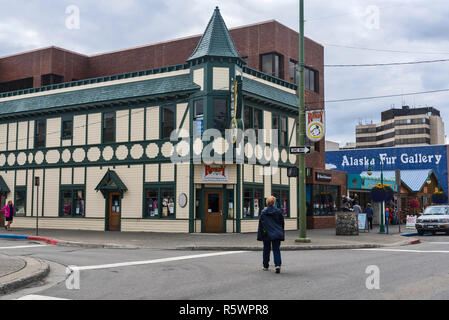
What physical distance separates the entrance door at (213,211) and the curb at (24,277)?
40.9ft

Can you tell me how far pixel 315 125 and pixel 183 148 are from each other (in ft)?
25.4

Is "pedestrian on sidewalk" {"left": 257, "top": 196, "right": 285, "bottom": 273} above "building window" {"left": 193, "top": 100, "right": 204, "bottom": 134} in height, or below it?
below

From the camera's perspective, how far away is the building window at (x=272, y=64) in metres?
31.2

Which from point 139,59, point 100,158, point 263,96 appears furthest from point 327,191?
point 139,59

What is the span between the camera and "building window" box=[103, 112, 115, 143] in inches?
1025

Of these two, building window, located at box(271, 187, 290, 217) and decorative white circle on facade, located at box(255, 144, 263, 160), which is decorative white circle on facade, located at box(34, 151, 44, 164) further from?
building window, located at box(271, 187, 290, 217)

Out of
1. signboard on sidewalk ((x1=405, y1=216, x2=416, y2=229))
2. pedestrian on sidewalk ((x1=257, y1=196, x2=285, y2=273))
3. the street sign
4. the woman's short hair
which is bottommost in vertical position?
signboard on sidewalk ((x1=405, y1=216, x2=416, y2=229))

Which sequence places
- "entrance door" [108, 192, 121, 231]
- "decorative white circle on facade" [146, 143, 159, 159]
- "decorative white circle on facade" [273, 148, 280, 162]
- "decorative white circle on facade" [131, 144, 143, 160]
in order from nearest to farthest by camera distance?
"decorative white circle on facade" [146, 143, 159, 159]
"decorative white circle on facade" [131, 144, 143, 160]
"entrance door" [108, 192, 121, 231]
"decorative white circle on facade" [273, 148, 280, 162]

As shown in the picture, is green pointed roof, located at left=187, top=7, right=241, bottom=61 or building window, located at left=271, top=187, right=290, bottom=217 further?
building window, located at left=271, top=187, right=290, bottom=217

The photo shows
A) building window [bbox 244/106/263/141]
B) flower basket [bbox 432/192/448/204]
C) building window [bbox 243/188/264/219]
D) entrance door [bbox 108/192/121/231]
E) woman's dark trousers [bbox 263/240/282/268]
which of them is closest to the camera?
woman's dark trousers [bbox 263/240/282/268]

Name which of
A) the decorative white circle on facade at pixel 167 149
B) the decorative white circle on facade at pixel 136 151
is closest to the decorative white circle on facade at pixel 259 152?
the decorative white circle on facade at pixel 167 149

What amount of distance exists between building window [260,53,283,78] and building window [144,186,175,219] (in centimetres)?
1130

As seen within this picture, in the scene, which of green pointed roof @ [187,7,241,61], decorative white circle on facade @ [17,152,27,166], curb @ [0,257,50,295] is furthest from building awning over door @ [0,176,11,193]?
curb @ [0,257,50,295]
